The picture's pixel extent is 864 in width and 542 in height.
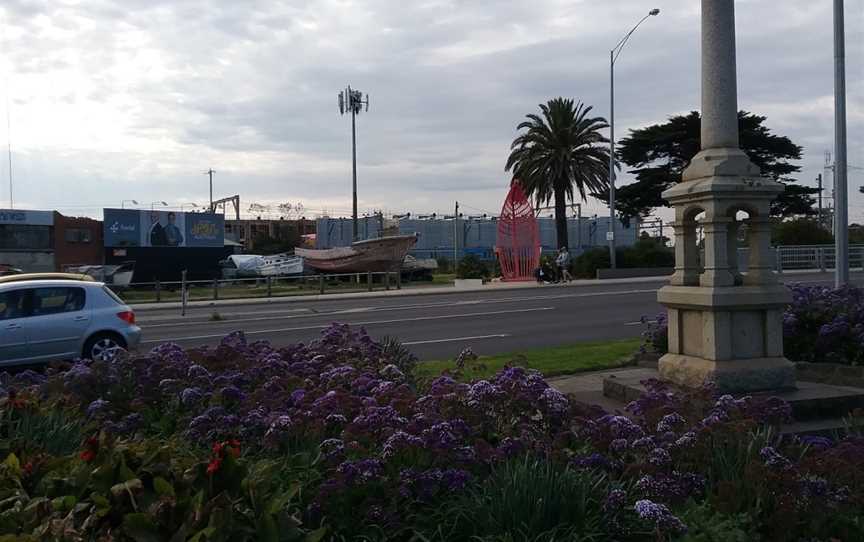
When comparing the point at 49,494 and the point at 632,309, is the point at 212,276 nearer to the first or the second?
the point at 632,309

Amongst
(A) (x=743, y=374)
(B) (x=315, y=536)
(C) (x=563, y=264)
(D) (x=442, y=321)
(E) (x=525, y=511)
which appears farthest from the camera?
(C) (x=563, y=264)

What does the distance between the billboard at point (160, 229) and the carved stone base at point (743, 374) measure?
2032 inches

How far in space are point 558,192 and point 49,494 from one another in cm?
4406

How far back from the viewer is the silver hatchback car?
1245cm

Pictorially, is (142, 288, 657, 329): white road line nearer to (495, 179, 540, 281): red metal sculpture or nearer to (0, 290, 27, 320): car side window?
(0, 290, 27, 320): car side window

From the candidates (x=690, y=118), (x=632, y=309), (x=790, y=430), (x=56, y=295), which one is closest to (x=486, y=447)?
(x=790, y=430)

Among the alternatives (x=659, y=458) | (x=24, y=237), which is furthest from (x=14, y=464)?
(x=24, y=237)

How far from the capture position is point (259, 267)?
56812mm

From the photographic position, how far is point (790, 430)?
21.5 feet

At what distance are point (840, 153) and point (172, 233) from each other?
1919 inches

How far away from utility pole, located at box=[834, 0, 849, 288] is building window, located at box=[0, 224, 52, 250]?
45.3 m

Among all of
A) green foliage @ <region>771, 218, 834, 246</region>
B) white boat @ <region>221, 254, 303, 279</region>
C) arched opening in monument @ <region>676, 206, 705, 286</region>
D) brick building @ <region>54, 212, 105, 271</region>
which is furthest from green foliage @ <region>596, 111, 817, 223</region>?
arched opening in monument @ <region>676, 206, 705, 286</region>

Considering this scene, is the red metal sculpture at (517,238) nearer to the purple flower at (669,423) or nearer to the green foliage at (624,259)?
the green foliage at (624,259)

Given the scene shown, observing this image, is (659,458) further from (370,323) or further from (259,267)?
(259,267)
